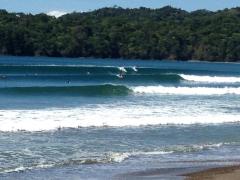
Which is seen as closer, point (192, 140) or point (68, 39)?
point (192, 140)

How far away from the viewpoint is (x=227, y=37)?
498 feet

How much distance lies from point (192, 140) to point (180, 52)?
458 ft

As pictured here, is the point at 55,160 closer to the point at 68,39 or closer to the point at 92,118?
the point at 92,118

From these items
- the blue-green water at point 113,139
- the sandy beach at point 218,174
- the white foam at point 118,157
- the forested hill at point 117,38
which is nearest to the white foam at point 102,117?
the blue-green water at point 113,139

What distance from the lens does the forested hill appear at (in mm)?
138500

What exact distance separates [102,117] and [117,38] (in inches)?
4799

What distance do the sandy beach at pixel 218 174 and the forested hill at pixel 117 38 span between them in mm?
117991

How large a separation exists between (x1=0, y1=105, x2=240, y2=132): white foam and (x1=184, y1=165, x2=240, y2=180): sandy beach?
24.4 feet

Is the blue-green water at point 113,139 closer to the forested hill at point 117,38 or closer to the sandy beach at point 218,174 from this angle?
the sandy beach at point 218,174

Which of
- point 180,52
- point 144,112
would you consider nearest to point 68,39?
point 180,52

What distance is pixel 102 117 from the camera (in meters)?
25.5

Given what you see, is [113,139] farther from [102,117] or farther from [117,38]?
[117,38]

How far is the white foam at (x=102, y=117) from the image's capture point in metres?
22.6

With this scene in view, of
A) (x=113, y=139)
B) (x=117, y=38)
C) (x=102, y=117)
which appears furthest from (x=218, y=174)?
(x=117, y=38)
